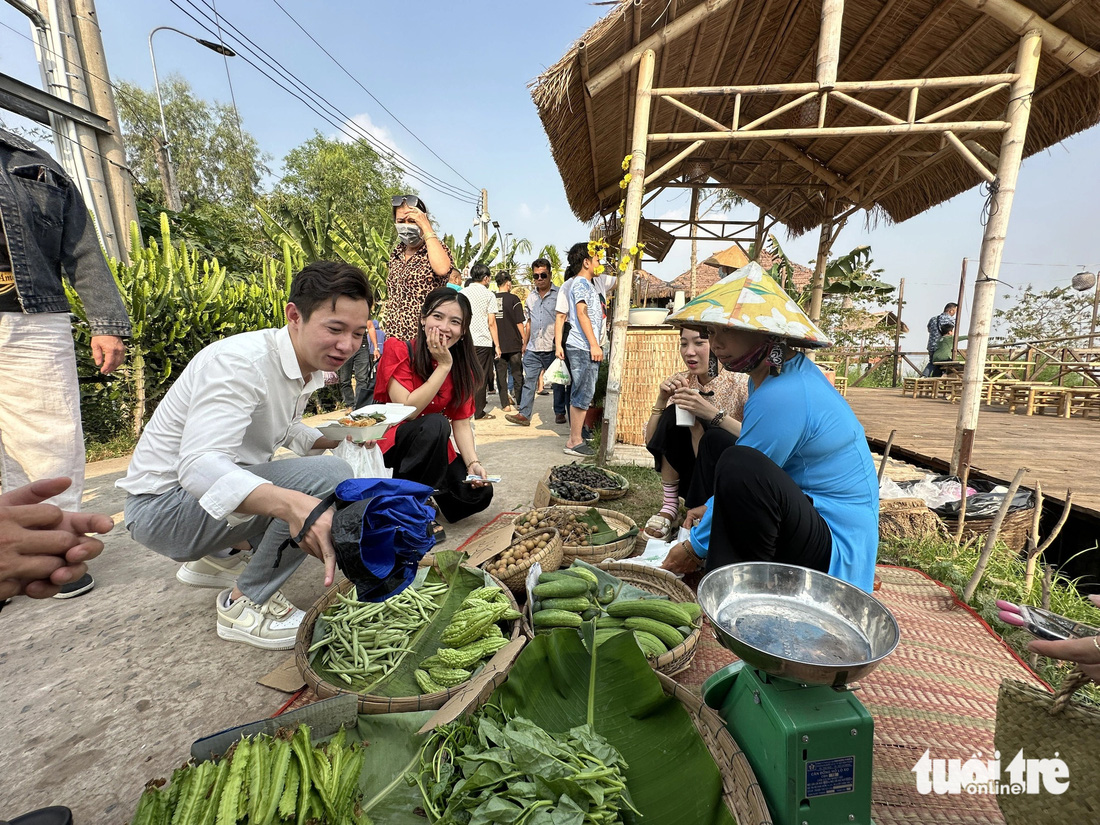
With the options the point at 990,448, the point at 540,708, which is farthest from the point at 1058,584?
the point at 540,708

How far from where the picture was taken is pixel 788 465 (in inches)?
83.7

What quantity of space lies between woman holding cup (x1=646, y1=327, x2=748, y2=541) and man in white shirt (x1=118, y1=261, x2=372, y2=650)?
2082 millimetres

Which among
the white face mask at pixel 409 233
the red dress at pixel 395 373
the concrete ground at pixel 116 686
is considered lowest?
the concrete ground at pixel 116 686

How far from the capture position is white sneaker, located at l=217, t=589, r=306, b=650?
88.1 inches

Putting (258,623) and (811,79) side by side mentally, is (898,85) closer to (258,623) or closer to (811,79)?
(811,79)

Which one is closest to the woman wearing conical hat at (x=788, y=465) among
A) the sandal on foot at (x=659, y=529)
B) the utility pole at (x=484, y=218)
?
the sandal on foot at (x=659, y=529)

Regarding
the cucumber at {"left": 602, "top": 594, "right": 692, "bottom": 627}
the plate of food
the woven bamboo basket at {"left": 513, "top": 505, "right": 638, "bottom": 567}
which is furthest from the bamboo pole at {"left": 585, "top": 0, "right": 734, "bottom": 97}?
the cucumber at {"left": 602, "top": 594, "right": 692, "bottom": 627}

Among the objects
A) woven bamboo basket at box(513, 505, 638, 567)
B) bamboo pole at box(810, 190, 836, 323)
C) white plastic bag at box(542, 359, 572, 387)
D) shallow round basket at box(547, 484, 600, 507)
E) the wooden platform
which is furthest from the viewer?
bamboo pole at box(810, 190, 836, 323)

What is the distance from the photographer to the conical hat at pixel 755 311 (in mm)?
2021

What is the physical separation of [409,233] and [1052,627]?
14.6 feet

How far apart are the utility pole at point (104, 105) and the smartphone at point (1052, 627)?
27.7ft

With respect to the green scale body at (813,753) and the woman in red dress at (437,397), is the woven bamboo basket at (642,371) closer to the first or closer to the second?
the woman in red dress at (437,397)

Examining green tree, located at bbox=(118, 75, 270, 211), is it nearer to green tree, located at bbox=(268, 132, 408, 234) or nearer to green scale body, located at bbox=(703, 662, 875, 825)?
green tree, located at bbox=(268, 132, 408, 234)

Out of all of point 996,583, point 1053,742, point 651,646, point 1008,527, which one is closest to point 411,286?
point 651,646
